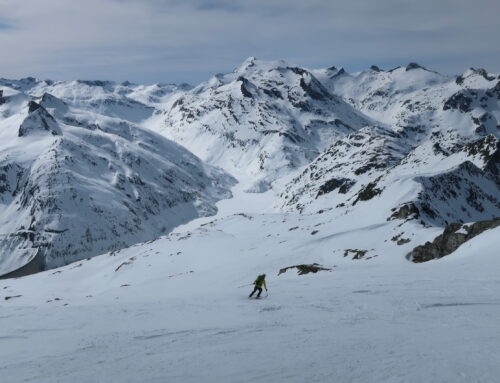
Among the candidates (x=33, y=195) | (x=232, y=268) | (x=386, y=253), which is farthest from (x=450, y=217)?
(x=33, y=195)

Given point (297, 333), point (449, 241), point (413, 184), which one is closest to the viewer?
point (297, 333)

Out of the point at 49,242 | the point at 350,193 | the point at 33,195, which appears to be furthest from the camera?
the point at 33,195

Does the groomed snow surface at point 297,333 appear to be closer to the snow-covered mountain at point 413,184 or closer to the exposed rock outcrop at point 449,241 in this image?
the exposed rock outcrop at point 449,241

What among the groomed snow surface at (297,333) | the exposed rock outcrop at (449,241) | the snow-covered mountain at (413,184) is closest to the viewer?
the groomed snow surface at (297,333)

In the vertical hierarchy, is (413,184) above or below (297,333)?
above

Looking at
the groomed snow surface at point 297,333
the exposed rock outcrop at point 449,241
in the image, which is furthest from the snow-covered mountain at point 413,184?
the groomed snow surface at point 297,333

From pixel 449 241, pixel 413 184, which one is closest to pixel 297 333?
pixel 449 241

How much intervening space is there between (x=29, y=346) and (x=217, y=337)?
8.17m

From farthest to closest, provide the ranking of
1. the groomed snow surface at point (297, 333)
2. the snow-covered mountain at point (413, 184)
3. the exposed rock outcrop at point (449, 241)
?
1. the snow-covered mountain at point (413, 184)
2. the exposed rock outcrop at point (449, 241)
3. the groomed snow surface at point (297, 333)

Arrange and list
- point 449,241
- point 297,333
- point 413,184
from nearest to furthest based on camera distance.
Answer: point 297,333, point 449,241, point 413,184

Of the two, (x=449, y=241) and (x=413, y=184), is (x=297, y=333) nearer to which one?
(x=449, y=241)

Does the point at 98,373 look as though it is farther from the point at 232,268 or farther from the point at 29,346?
the point at 232,268

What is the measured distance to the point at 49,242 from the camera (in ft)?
554

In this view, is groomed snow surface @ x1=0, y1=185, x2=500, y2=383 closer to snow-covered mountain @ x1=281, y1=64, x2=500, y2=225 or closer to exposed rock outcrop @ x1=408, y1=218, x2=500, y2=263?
exposed rock outcrop @ x1=408, y1=218, x2=500, y2=263
